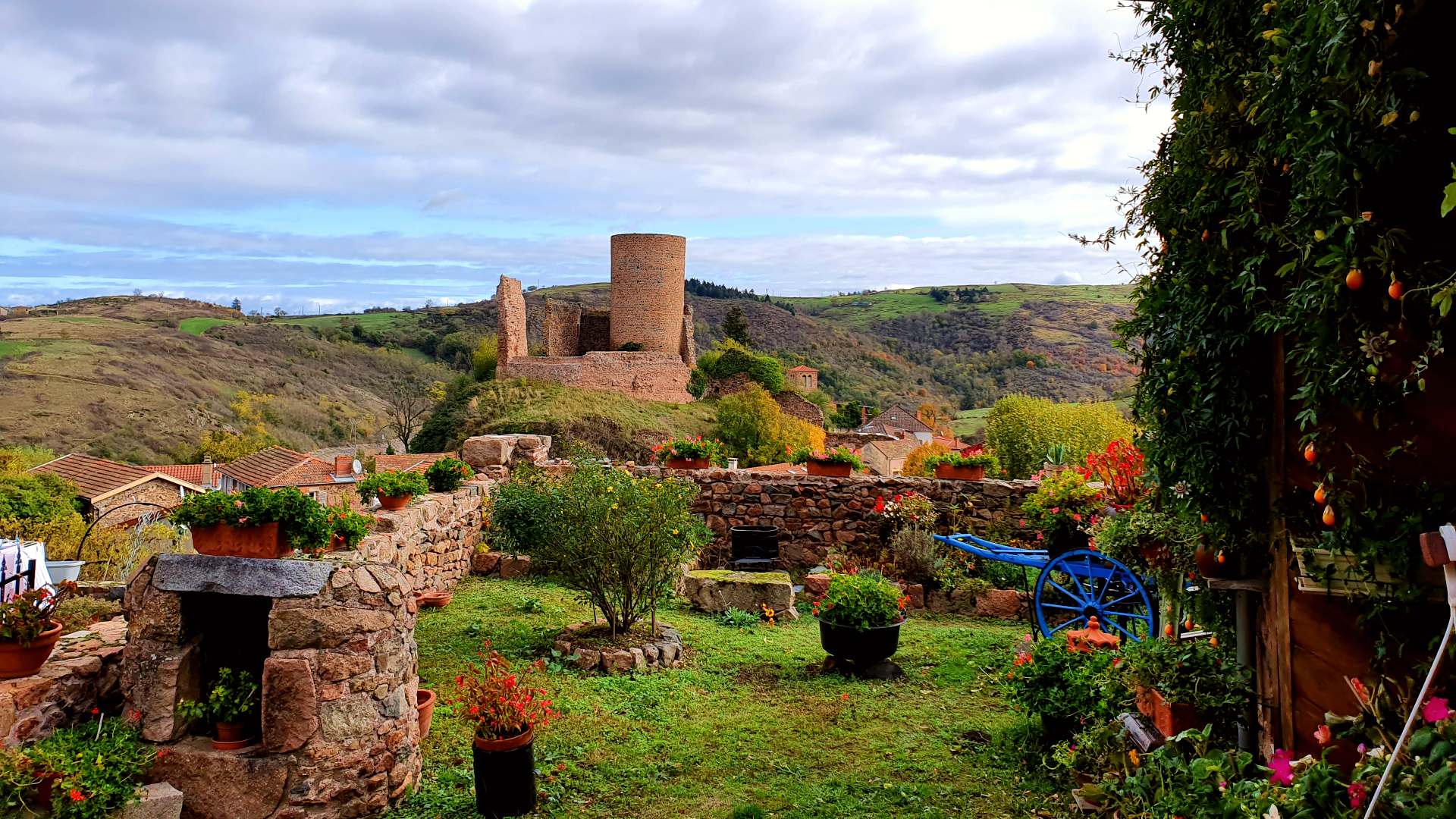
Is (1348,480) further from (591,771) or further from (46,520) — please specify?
(46,520)

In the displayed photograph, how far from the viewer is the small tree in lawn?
23.6 ft

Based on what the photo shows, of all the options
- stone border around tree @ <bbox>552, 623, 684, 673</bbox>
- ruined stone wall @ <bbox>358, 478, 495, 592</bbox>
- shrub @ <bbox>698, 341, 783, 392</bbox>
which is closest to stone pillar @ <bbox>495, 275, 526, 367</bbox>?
shrub @ <bbox>698, 341, 783, 392</bbox>

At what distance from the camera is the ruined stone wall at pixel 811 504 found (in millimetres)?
10844

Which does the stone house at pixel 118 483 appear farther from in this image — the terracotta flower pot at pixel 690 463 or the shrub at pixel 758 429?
the shrub at pixel 758 429

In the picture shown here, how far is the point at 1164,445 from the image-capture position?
3.37 metres

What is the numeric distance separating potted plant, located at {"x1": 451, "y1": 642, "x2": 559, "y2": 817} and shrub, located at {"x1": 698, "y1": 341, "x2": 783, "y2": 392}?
38.0 metres

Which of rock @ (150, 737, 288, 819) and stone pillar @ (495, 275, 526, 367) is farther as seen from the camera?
stone pillar @ (495, 275, 526, 367)

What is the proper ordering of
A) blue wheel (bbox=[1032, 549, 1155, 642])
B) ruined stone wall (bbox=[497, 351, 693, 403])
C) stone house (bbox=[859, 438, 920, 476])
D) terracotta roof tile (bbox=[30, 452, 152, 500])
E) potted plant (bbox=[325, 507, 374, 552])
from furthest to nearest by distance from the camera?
ruined stone wall (bbox=[497, 351, 693, 403]), stone house (bbox=[859, 438, 920, 476]), terracotta roof tile (bbox=[30, 452, 152, 500]), blue wheel (bbox=[1032, 549, 1155, 642]), potted plant (bbox=[325, 507, 374, 552])

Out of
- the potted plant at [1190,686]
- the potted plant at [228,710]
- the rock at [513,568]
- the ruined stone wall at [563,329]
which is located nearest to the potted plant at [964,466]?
the rock at [513,568]

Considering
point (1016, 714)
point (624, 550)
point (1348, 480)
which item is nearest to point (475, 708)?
point (624, 550)

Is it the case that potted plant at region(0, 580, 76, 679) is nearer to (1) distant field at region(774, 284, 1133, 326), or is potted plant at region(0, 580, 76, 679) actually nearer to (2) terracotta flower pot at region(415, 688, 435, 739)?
(2) terracotta flower pot at region(415, 688, 435, 739)

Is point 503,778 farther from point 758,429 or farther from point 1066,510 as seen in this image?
point 758,429

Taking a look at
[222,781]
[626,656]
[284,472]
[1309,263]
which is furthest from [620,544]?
[284,472]

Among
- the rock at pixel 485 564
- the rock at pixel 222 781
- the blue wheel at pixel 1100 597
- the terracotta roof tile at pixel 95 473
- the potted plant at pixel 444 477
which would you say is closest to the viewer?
the rock at pixel 222 781
